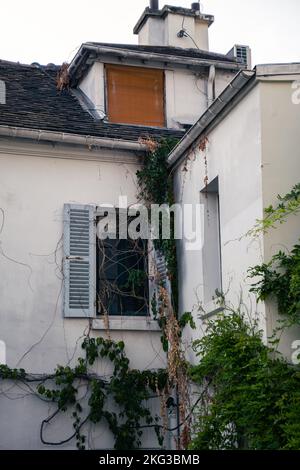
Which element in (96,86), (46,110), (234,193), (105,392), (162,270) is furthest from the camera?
(96,86)

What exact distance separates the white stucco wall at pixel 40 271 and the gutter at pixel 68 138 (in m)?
0.16

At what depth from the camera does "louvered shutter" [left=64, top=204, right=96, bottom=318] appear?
13.1 m

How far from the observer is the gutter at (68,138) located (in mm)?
13031

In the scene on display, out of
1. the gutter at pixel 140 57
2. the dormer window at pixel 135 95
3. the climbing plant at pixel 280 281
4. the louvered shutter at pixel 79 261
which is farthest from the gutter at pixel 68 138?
the climbing plant at pixel 280 281

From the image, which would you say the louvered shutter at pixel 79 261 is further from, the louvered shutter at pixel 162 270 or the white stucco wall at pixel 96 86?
the white stucco wall at pixel 96 86

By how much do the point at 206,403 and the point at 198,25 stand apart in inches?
336

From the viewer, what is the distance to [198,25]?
59.7 feet

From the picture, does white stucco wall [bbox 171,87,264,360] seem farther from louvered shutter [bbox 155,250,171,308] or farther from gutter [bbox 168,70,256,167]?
louvered shutter [bbox 155,250,171,308]

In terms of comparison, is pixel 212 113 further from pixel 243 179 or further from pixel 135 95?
pixel 135 95

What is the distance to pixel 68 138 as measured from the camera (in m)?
13.3

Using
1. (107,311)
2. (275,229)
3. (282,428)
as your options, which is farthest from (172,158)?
(282,428)

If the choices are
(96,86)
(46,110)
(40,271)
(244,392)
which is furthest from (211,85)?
(244,392)

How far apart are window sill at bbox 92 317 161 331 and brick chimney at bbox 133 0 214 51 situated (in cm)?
612

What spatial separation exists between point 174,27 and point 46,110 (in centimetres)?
422
